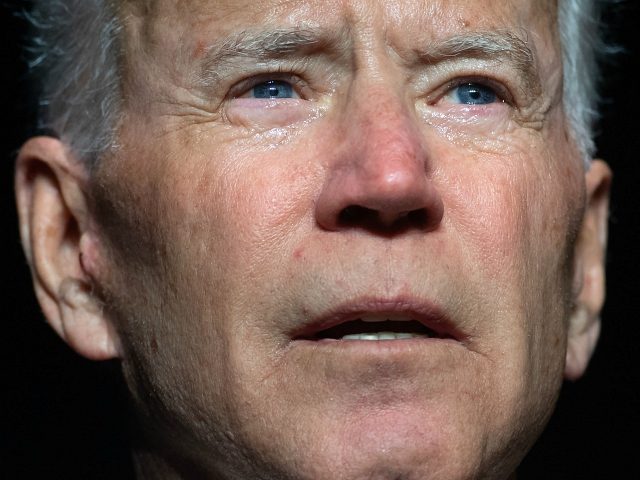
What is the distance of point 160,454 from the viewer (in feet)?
8.37

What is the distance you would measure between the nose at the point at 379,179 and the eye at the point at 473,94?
0.65 ft

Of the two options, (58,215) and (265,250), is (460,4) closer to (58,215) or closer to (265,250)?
(265,250)

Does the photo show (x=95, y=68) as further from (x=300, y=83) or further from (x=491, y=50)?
(x=491, y=50)

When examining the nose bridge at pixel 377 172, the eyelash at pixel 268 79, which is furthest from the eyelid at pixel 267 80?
the nose bridge at pixel 377 172

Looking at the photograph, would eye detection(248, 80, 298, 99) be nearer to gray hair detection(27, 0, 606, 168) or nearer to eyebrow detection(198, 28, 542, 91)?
eyebrow detection(198, 28, 542, 91)

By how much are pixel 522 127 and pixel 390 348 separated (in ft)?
1.87

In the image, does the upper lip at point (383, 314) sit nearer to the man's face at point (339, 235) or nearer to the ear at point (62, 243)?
the man's face at point (339, 235)

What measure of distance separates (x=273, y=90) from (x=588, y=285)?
0.82 metres

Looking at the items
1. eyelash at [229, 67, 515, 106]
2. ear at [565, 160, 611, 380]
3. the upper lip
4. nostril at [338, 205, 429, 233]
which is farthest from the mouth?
ear at [565, 160, 611, 380]

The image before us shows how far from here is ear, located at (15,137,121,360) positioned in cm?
256

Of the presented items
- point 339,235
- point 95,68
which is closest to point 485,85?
point 339,235

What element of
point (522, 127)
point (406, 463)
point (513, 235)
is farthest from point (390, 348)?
point (522, 127)

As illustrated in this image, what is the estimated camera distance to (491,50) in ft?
7.90

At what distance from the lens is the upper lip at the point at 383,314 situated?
2.15 m
